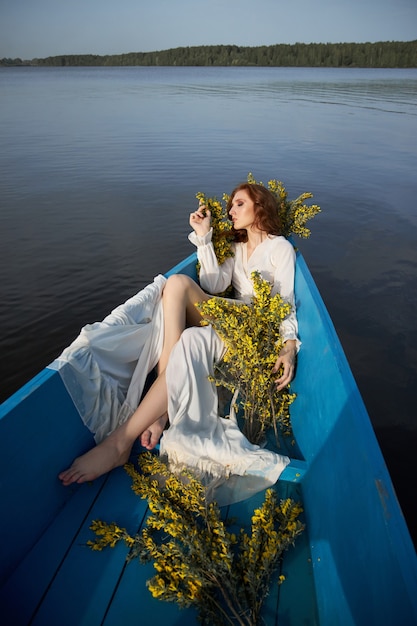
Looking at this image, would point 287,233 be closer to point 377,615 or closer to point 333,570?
point 333,570

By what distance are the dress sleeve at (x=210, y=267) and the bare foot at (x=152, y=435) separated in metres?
1.11

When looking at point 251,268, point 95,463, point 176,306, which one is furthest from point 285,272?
point 95,463

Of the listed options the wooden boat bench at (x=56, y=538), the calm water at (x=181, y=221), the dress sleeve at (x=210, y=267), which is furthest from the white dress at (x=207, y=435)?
the calm water at (x=181, y=221)

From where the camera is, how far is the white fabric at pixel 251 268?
2.54 m

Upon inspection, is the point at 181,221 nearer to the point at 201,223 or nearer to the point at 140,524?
the point at 201,223

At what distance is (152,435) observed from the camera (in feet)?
6.63

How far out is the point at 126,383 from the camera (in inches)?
91.2

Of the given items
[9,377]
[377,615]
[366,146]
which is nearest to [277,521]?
[377,615]

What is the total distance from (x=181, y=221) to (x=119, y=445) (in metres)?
5.59

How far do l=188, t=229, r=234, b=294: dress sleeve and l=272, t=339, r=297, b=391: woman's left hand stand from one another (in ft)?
2.63

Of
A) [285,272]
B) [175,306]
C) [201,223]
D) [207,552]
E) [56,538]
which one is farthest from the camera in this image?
[201,223]

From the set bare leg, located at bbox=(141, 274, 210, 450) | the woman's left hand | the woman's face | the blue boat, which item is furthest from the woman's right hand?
the blue boat

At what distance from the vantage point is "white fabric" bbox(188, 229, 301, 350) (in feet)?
8.34

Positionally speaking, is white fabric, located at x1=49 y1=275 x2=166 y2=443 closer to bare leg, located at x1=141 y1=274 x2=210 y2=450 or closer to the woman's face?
bare leg, located at x1=141 y1=274 x2=210 y2=450
